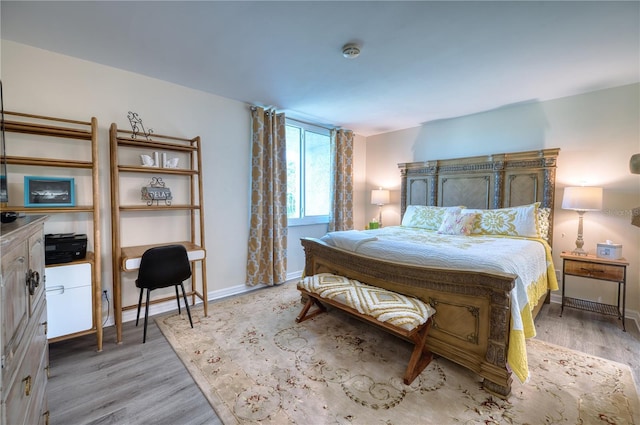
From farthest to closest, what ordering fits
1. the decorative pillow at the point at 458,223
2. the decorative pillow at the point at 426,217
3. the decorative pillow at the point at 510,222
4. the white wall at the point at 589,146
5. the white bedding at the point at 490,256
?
the decorative pillow at the point at 426,217 → the decorative pillow at the point at 458,223 → the decorative pillow at the point at 510,222 → the white wall at the point at 589,146 → the white bedding at the point at 490,256

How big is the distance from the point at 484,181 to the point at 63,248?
4623 mm

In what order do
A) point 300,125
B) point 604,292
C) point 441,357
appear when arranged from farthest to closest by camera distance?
1. point 300,125
2. point 604,292
3. point 441,357

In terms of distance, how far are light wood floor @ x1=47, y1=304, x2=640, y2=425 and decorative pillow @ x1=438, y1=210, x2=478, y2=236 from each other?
114 cm

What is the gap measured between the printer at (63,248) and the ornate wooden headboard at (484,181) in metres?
4.14

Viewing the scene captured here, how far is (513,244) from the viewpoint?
2572 mm

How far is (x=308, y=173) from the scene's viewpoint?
14.7ft

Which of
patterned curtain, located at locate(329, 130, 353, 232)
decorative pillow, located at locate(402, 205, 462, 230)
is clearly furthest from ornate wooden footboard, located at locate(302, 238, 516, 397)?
patterned curtain, located at locate(329, 130, 353, 232)

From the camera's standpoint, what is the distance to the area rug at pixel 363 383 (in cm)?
156

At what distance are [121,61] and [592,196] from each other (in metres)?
4.80

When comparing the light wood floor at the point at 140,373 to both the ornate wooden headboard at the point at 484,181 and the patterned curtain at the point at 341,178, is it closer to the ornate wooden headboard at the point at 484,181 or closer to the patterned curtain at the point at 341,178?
the ornate wooden headboard at the point at 484,181

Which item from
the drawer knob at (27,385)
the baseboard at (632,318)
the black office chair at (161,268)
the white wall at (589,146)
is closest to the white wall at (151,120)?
the black office chair at (161,268)

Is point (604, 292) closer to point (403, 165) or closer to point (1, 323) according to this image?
point (403, 165)

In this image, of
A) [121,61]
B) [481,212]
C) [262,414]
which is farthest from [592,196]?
[121,61]

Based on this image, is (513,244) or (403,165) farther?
(403,165)
